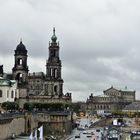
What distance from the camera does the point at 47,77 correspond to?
393ft

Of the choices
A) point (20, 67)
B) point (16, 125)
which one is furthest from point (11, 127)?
Result: point (20, 67)

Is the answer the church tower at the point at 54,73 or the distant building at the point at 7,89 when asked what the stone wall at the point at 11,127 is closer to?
the distant building at the point at 7,89

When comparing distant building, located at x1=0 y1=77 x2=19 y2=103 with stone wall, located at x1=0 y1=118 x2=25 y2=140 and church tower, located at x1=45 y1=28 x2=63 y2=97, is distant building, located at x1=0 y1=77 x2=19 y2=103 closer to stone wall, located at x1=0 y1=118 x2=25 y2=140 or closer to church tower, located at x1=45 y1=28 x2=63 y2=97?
church tower, located at x1=45 y1=28 x2=63 y2=97

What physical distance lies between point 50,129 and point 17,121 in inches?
668

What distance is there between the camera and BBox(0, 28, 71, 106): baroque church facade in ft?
365

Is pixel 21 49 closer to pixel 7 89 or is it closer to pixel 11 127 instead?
pixel 7 89

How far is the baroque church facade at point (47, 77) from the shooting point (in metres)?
111

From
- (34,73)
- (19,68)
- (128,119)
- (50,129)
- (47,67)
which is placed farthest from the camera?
(128,119)

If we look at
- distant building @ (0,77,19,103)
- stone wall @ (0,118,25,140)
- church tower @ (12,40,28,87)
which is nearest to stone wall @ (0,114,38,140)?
stone wall @ (0,118,25,140)

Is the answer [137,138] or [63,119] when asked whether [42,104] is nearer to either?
[63,119]

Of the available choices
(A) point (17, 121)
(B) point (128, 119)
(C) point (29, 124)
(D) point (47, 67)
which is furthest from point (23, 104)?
(B) point (128, 119)

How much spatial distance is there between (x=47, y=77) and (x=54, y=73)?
1.76m

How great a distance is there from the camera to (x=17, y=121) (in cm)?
8119

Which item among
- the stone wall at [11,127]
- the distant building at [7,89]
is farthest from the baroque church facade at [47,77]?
the stone wall at [11,127]
